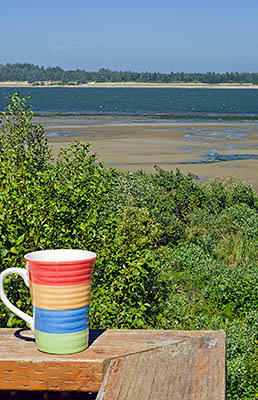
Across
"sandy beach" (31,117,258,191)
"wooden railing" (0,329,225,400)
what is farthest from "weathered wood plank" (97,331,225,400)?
"sandy beach" (31,117,258,191)

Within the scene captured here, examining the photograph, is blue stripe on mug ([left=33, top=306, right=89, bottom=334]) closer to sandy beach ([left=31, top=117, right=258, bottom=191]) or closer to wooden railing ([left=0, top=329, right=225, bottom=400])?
wooden railing ([left=0, top=329, right=225, bottom=400])

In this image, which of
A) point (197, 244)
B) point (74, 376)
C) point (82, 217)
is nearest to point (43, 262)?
point (74, 376)

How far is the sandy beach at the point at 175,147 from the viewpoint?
30183 mm

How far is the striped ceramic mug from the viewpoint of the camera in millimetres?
2086

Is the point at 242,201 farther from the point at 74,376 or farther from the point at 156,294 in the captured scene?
the point at 74,376

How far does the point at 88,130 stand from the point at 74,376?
5197 centimetres

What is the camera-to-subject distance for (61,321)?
2135 mm

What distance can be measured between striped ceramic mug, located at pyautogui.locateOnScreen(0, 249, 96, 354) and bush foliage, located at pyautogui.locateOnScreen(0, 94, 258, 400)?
1369mm

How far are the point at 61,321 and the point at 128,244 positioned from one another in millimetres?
4559

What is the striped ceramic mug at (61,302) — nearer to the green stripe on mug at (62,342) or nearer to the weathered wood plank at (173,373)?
the green stripe on mug at (62,342)

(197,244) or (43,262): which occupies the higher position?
(43,262)

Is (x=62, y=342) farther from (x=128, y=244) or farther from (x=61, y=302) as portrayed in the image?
(x=128, y=244)

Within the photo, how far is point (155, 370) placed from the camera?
188 cm

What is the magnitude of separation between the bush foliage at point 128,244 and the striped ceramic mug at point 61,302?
137 cm
